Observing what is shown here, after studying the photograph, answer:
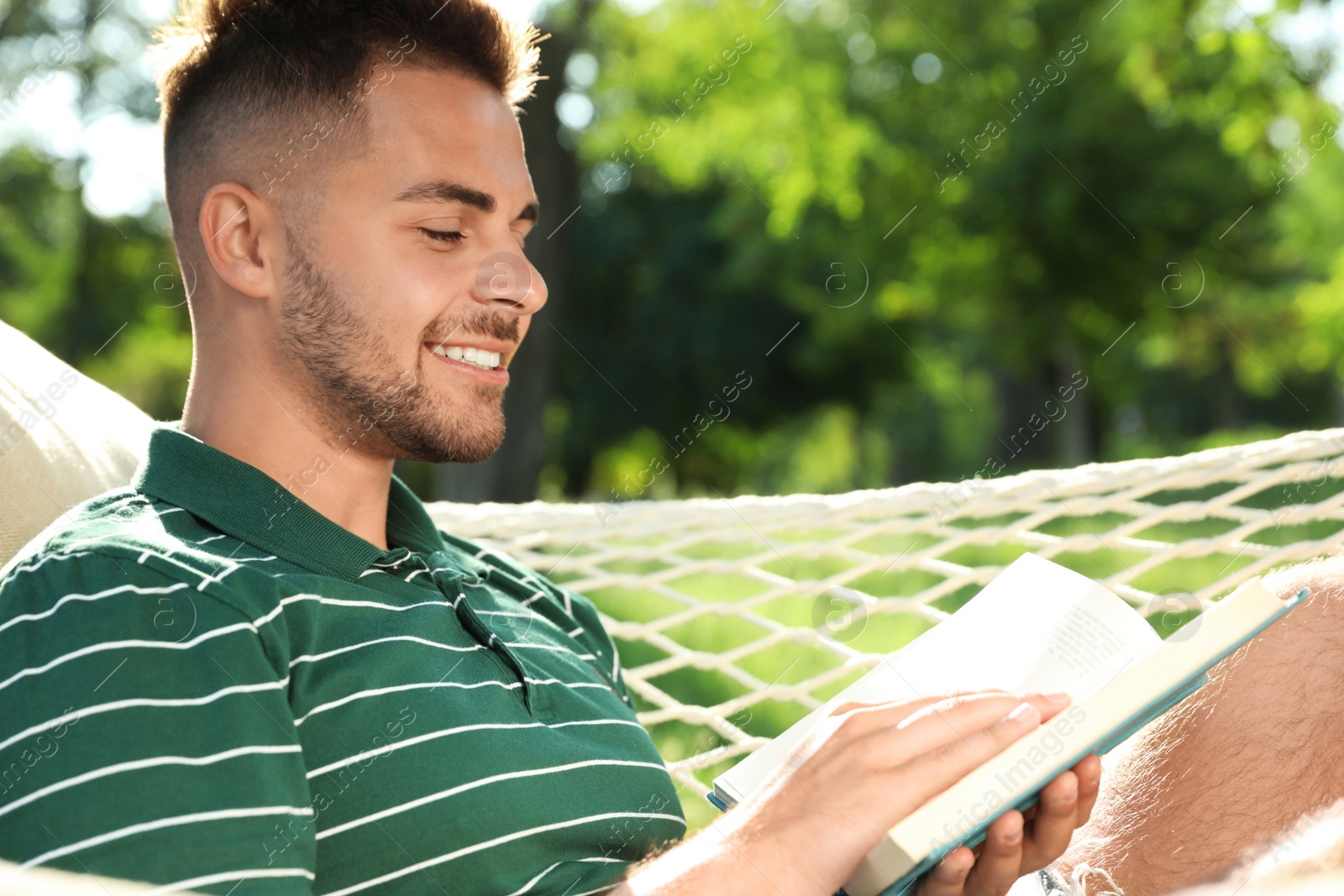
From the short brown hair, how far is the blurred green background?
3457 mm

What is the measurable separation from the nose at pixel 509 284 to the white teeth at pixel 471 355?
56 mm

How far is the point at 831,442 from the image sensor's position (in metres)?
29.4

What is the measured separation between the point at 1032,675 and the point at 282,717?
0.66 meters

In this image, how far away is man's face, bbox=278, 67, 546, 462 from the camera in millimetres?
1221

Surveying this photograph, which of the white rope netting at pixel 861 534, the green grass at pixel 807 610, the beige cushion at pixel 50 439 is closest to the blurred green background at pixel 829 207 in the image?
the green grass at pixel 807 610

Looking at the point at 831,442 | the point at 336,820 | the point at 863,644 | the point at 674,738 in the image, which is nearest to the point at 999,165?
the point at 863,644

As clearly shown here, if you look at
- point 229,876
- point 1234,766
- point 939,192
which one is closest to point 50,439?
point 229,876

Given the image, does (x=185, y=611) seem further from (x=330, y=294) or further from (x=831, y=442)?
(x=831, y=442)

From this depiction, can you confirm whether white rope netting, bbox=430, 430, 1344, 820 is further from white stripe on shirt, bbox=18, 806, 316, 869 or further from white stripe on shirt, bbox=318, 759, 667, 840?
white stripe on shirt, bbox=18, 806, 316, 869

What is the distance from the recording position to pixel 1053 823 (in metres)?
0.96

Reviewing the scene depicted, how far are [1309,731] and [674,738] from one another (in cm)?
172

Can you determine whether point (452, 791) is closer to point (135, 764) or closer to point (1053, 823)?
point (135, 764)

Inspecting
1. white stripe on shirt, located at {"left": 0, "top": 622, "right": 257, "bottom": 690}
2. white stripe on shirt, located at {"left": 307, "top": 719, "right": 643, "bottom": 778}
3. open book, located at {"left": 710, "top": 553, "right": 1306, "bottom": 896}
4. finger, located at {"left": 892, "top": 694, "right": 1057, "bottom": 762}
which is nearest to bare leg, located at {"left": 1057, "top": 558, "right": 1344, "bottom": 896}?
open book, located at {"left": 710, "top": 553, "right": 1306, "bottom": 896}

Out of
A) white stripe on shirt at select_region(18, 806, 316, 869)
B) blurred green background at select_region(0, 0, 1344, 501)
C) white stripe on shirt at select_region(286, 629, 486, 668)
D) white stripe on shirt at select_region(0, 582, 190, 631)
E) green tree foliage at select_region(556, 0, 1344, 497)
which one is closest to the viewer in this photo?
white stripe on shirt at select_region(18, 806, 316, 869)
